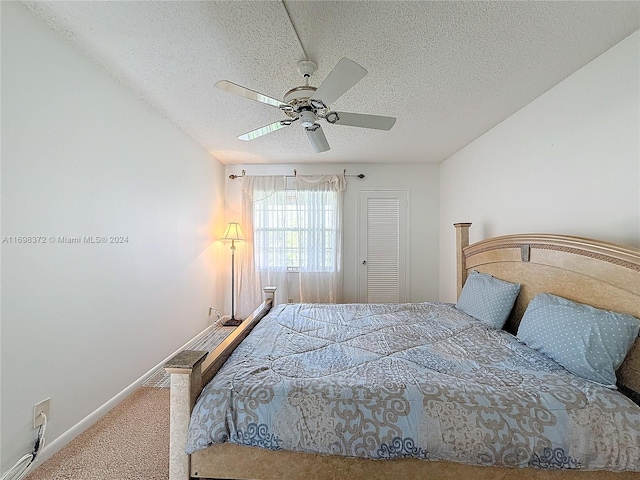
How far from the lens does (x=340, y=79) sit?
147 cm

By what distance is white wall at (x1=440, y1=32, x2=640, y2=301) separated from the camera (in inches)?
62.7

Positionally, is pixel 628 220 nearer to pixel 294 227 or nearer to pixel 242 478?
pixel 242 478

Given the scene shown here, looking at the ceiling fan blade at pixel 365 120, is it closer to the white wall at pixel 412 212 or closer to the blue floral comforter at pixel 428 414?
the blue floral comforter at pixel 428 414

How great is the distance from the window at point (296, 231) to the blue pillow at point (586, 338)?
9.28 ft

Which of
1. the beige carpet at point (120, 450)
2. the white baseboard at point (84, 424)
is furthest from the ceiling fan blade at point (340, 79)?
the white baseboard at point (84, 424)

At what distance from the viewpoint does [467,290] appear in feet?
8.42

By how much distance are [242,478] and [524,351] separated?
1694mm

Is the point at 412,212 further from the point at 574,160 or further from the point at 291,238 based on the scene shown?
the point at 574,160

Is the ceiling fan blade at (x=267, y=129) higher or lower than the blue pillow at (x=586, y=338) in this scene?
higher

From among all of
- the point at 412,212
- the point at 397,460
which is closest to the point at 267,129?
the point at 397,460

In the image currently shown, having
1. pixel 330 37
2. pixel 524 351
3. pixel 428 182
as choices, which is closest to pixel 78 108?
A: pixel 330 37

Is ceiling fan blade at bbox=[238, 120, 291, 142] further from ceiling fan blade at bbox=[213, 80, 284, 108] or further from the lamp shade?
the lamp shade

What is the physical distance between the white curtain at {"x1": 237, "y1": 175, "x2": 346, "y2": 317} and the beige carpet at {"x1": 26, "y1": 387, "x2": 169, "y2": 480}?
2.33 meters

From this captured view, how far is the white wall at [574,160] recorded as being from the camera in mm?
1593
